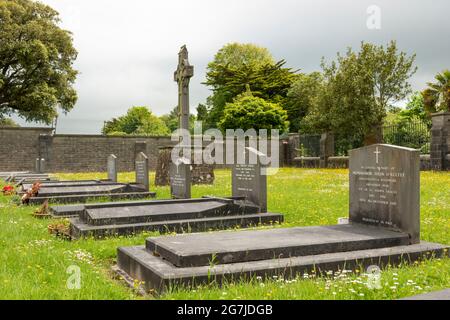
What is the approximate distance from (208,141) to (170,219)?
91.0 ft

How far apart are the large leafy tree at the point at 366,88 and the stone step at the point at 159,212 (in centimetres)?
2227

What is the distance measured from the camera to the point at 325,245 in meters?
5.57

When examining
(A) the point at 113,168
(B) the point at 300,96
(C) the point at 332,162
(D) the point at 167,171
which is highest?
(B) the point at 300,96

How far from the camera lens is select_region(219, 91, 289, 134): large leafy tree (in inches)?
1693

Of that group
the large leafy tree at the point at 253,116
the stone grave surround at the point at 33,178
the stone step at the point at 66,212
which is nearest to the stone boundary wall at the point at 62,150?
the stone grave surround at the point at 33,178

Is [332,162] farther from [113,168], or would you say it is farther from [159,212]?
[159,212]

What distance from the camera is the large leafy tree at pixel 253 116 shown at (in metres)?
43.0

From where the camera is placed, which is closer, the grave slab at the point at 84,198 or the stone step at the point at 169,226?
the stone step at the point at 169,226

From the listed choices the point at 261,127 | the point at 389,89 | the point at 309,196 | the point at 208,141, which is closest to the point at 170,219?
the point at 309,196

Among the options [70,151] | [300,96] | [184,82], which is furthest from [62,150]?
[300,96]

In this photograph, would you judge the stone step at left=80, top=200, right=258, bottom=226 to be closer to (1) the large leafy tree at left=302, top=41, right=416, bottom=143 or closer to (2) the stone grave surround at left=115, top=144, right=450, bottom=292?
(2) the stone grave surround at left=115, top=144, right=450, bottom=292

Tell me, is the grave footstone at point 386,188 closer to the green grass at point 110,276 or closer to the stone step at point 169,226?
the green grass at point 110,276

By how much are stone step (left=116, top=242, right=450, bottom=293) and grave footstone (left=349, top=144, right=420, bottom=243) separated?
17.8 inches

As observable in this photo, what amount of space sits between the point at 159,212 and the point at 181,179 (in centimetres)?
409
